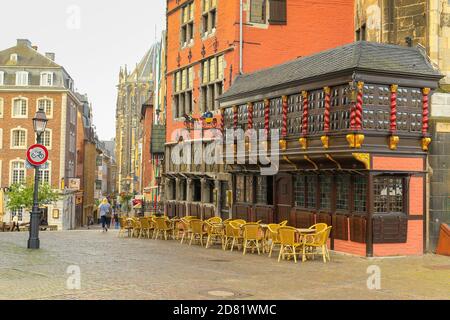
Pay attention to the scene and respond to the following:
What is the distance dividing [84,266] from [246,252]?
5445mm

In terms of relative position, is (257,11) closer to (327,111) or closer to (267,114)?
(267,114)

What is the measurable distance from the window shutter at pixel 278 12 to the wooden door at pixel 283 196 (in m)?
8.77

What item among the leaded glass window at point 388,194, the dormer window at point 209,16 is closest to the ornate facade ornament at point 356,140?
the leaded glass window at point 388,194

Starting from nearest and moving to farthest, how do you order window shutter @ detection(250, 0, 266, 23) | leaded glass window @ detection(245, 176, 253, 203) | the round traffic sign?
the round traffic sign
leaded glass window @ detection(245, 176, 253, 203)
window shutter @ detection(250, 0, 266, 23)

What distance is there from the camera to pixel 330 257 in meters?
16.4

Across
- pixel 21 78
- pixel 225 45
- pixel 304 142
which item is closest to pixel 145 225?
pixel 225 45

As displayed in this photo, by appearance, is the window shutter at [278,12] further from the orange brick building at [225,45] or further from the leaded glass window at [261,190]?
the leaded glass window at [261,190]

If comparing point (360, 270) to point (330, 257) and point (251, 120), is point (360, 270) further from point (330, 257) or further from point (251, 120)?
Result: point (251, 120)

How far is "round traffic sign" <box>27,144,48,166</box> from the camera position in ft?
59.9

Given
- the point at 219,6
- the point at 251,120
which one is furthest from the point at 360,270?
the point at 219,6

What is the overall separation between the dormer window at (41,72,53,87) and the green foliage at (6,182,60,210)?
1042cm

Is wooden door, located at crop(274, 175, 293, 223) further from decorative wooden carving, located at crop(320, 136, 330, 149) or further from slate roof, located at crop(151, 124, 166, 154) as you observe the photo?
slate roof, located at crop(151, 124, 166, 154)

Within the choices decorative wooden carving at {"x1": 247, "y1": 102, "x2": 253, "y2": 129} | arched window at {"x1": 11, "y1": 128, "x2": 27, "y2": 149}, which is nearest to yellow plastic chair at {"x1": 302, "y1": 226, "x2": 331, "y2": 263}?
decorative wooden carving at {"x1": 247, "y1": 102, "x2": 253, "y2": 129}

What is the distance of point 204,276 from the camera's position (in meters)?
12.5
